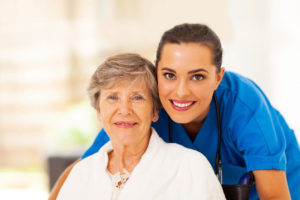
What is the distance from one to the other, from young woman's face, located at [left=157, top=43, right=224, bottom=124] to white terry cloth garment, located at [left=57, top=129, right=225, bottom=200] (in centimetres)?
15

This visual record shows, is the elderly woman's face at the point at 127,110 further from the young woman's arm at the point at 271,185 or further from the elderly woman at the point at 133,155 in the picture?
the young woman's arm at the point at 271,185

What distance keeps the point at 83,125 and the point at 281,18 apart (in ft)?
7.19

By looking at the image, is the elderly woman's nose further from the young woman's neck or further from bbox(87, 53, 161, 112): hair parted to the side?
the young woman's neck

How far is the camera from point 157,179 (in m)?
1.50

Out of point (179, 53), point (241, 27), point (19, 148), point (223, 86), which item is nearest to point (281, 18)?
point (241, 27)

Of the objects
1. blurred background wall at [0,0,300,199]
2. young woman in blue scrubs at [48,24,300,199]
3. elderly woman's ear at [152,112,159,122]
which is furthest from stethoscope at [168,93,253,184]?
blurred background wall at [0,0,300,199]

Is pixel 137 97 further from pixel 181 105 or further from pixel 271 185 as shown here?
pixel 271 185

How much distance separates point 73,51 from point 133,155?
3513 mm

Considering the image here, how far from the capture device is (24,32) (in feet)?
16.3

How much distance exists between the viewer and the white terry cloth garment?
144cm

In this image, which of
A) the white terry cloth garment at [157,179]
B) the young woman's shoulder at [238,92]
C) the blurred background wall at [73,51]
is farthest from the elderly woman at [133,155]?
the blurred background wall at [73,51]

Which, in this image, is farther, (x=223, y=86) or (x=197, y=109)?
(x=223, y=86)

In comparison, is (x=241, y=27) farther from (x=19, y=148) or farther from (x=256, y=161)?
(x=19, y=148)

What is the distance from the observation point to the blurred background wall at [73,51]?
156 inches
